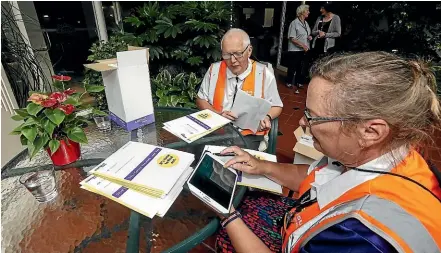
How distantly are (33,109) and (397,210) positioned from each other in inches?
49.8

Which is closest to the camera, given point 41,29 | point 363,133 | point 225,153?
point 363,133

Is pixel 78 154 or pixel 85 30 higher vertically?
pixel 85 30

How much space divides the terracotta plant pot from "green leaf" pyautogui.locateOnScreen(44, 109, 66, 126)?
0.54ft

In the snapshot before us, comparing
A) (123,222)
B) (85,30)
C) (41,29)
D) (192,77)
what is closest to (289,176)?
(123,222)

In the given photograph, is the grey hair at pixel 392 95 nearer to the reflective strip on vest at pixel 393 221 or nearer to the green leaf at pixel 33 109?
the reflective strip on vest at pixel 393 221

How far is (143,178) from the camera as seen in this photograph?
0.92m

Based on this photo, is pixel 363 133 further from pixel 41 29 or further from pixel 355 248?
pixel 41 29

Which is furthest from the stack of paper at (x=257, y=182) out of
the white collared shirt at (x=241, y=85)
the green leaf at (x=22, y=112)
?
the white collared shirt at (x=241, y=85)

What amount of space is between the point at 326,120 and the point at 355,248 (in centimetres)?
37

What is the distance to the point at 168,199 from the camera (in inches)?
34.4

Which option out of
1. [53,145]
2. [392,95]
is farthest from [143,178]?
[392,95]

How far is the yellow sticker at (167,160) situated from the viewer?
1.02 m

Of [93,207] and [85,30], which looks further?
[85,30]

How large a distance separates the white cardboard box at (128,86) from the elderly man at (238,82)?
61 cm
